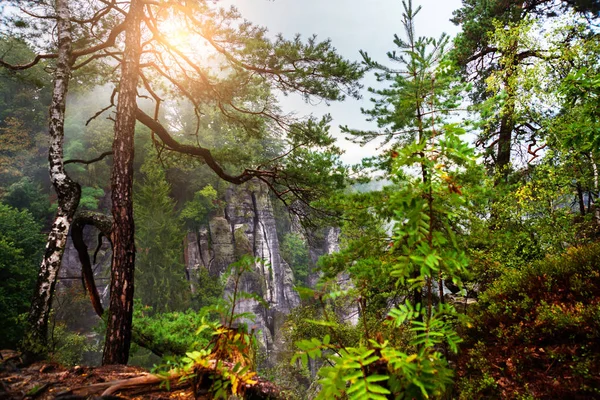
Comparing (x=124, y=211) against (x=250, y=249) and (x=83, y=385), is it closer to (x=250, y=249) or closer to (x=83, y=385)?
(x=83, y=385)

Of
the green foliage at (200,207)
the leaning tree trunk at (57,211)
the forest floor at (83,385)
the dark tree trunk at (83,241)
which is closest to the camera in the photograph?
the forest floor at (83,385)

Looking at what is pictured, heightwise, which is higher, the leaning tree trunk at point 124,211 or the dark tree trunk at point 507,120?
the dark tree trunk at point 507,120

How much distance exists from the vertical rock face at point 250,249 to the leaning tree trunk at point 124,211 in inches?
786

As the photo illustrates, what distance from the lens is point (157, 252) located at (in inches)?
810

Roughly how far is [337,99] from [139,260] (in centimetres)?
1951

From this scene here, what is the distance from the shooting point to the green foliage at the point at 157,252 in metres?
19.7

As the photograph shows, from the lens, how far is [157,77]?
28.5 ft

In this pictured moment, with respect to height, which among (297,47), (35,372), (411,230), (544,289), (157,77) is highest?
(157,77)

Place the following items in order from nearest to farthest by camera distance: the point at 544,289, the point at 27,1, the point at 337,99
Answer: the point at 544,289 → the point at 27,1 → the point at 337,99

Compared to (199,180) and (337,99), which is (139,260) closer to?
(199,180)

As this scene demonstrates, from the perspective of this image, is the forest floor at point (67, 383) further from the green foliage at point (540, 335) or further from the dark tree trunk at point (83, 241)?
the green foliage at point (540, 335)

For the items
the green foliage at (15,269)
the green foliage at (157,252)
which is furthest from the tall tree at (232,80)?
the green foliage at (157,252)

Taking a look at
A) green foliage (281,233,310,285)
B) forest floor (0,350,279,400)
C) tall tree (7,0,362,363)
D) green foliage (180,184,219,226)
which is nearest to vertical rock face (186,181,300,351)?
green foliage (180,184,219,226)

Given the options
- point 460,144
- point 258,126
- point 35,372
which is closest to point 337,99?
point 258,126
